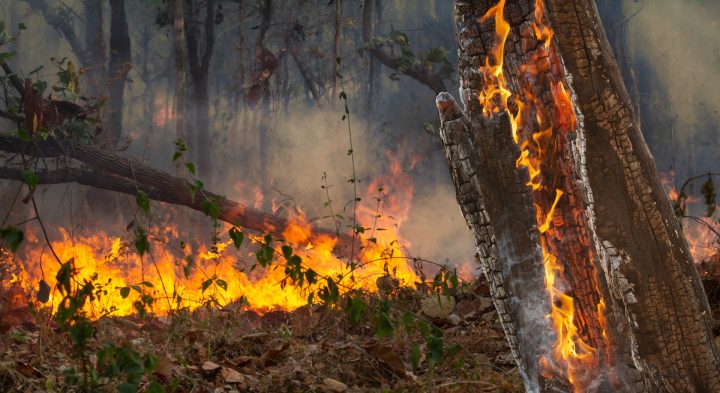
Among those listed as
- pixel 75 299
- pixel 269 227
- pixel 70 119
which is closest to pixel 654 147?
pixel 269 227

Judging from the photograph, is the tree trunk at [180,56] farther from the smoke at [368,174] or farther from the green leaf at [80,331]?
the green leaf at [80,331]

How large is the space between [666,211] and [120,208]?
13.4m

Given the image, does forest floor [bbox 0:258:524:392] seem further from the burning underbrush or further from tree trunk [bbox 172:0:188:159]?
tree trunk [bbox 172:0:188:159]

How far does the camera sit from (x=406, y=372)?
4086mm

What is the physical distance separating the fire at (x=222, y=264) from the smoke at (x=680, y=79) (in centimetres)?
599

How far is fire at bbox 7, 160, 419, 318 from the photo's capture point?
7597 mm

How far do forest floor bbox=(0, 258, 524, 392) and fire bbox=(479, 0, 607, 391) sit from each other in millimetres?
566

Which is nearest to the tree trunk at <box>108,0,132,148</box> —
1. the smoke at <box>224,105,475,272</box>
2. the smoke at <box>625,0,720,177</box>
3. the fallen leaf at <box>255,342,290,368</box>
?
the smoke at <box>224,105,475,272</box>

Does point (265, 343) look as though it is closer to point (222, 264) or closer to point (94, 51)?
point (222, 264)

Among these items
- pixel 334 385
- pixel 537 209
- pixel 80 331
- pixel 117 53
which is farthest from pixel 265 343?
pixel 117 53

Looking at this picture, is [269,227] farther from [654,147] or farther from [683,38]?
[683,38]

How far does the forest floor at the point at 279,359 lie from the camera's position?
3.40 metres

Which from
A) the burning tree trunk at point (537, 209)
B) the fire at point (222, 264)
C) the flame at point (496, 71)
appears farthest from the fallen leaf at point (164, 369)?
the fire at point (222, 264)

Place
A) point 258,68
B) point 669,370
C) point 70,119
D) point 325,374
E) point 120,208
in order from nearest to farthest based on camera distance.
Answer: point 669,370 < point 325,374 < point 70,119 < point 258,68 < point 120,208
